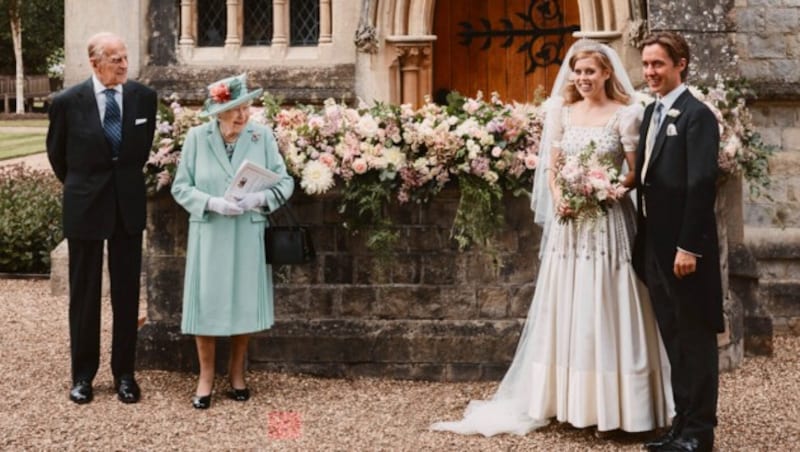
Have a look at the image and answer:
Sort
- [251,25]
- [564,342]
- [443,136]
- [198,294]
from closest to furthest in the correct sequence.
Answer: [564,342] < [198,294] < [443,136] < [251,25]

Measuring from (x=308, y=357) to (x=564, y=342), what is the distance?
211 cm

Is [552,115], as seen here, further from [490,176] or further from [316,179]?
[316,179]

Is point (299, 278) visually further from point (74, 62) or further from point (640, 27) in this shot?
point (74, 62)

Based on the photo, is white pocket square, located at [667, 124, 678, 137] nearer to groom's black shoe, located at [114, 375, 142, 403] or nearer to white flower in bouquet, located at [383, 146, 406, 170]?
white flower in bouquet, located at [383, 146, 406, 170]

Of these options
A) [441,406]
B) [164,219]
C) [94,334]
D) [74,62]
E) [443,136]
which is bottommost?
[441,406]

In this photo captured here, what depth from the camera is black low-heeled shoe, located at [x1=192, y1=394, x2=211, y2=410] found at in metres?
6.04

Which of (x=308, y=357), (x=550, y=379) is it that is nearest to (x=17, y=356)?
(x=308, y=357)

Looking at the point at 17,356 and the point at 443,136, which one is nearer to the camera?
the point at 443,136

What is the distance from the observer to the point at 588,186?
5.15 metres

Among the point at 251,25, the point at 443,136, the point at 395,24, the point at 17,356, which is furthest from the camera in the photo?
the point at 251,25

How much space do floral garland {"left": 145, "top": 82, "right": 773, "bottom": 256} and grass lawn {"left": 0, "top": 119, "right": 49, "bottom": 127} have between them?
3051cm

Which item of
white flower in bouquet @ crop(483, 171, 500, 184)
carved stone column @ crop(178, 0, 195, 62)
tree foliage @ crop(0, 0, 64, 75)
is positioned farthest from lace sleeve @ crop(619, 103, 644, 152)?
tree foliage @ crop(0, 0, 64, 75)

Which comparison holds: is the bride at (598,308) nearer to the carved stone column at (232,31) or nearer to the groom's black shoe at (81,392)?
the groom's black shoe at (81,392)

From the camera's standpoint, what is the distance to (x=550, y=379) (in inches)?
217
